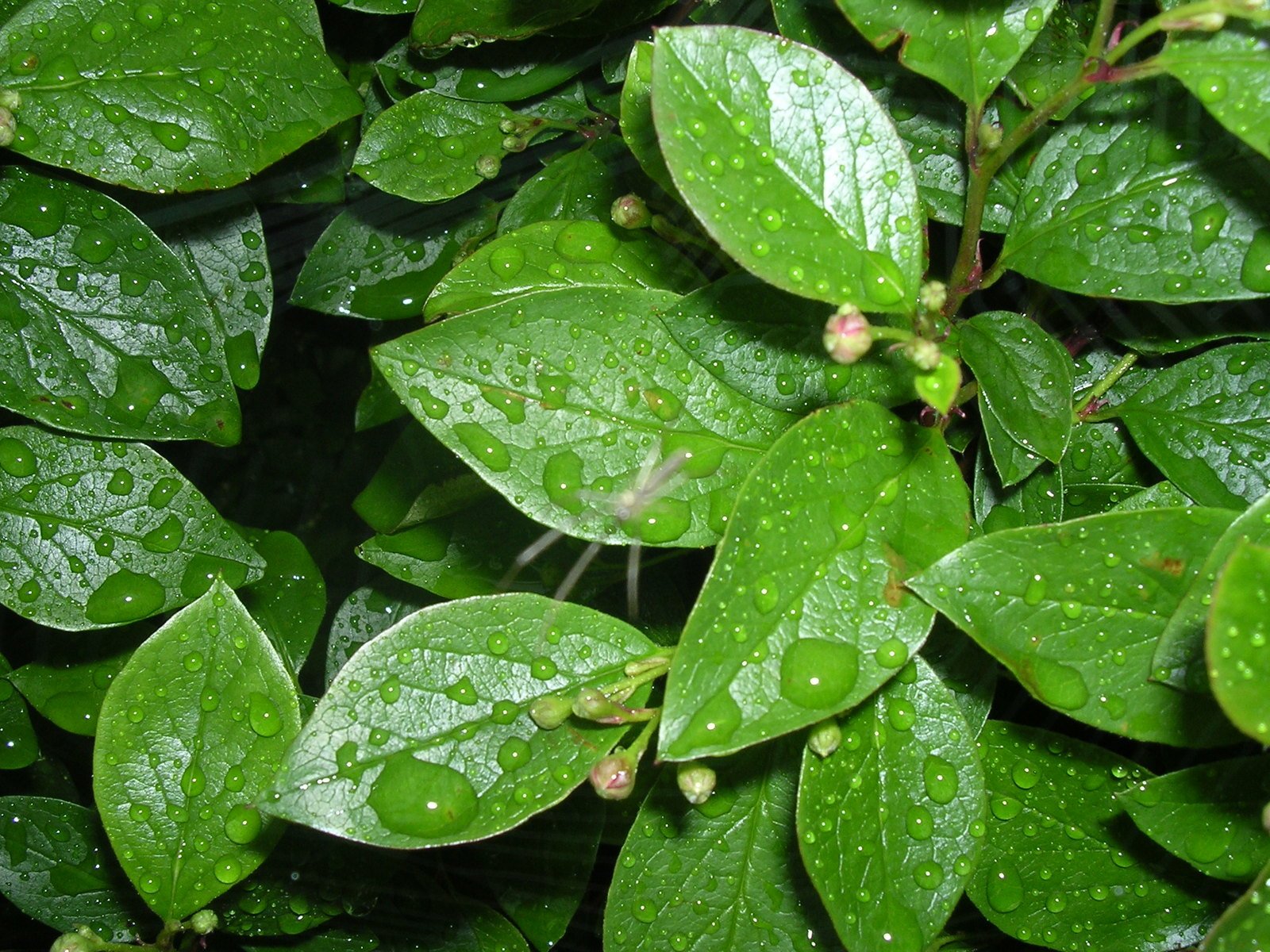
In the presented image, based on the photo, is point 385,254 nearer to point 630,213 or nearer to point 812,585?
point 630,213

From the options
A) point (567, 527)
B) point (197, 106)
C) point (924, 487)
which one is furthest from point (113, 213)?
point (924, 487)

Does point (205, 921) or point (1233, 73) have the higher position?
point (1233, 73)

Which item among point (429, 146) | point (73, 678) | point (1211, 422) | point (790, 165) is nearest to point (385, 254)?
point (429, 146)

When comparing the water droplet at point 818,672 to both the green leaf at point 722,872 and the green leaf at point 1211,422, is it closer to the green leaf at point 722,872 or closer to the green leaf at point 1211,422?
the green leaf at point 722,872

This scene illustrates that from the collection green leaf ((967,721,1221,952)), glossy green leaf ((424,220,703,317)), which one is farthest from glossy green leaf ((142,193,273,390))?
green leaf ((967,721,1221,952))

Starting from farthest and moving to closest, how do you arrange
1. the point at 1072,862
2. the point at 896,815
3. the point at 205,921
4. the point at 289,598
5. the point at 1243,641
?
the point at 289,598 → the point at 205,921 → the point at 1072,862 → the point at 896,815 → the point at 1243,641

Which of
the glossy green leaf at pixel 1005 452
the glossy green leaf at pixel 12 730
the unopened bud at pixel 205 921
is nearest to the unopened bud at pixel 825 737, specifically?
the glossy green leaf at pixel 1005 452
